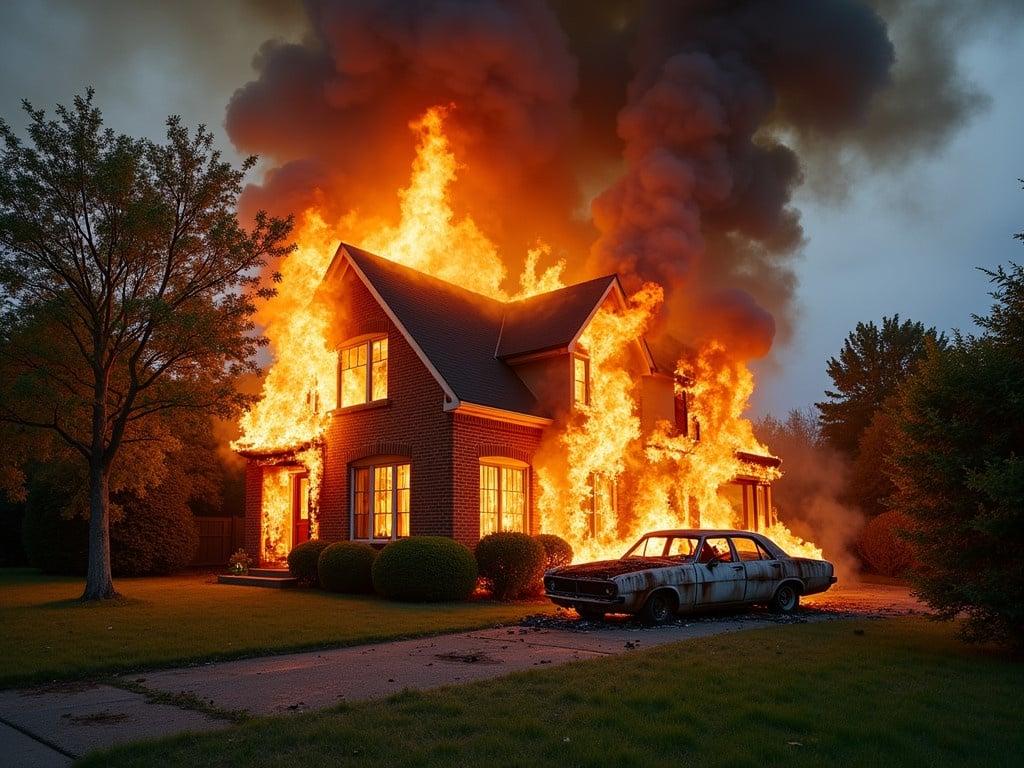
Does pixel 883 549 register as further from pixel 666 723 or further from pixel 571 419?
pixel 666 723

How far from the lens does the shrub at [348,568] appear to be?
1750cm

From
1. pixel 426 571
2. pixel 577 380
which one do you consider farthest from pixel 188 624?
pixel 577 380

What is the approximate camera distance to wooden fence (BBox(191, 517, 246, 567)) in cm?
2789

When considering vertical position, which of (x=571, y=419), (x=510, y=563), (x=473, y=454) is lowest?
(x=510, y=563)

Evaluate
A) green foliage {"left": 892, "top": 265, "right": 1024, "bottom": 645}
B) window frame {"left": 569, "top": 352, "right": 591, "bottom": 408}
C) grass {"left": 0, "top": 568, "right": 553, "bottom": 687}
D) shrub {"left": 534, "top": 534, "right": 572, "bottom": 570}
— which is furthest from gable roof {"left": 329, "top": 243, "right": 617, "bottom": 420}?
green foliage {"left": 892, "top": 265, "right": 1024, "bottom": 645}

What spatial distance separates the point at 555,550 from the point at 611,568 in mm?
5198

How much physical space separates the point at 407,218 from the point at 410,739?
70.4 ft

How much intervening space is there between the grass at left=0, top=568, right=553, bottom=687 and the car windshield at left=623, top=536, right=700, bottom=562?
7.40 ft

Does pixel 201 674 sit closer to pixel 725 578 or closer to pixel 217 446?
pixel 725 578

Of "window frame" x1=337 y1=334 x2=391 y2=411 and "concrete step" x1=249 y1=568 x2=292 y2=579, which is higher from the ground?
"window frame" x1=337 y1=334 x2=391 y2=411

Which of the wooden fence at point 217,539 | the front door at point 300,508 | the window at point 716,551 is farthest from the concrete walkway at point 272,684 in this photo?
the wooden fence at point 217,539

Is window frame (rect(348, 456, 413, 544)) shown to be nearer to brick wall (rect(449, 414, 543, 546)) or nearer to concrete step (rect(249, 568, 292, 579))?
brick wall (rect(449, 414, 543, 546))

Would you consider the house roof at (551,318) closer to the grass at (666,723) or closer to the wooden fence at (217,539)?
the wooden fence at (217,539)

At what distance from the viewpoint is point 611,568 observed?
12906 millimetres
